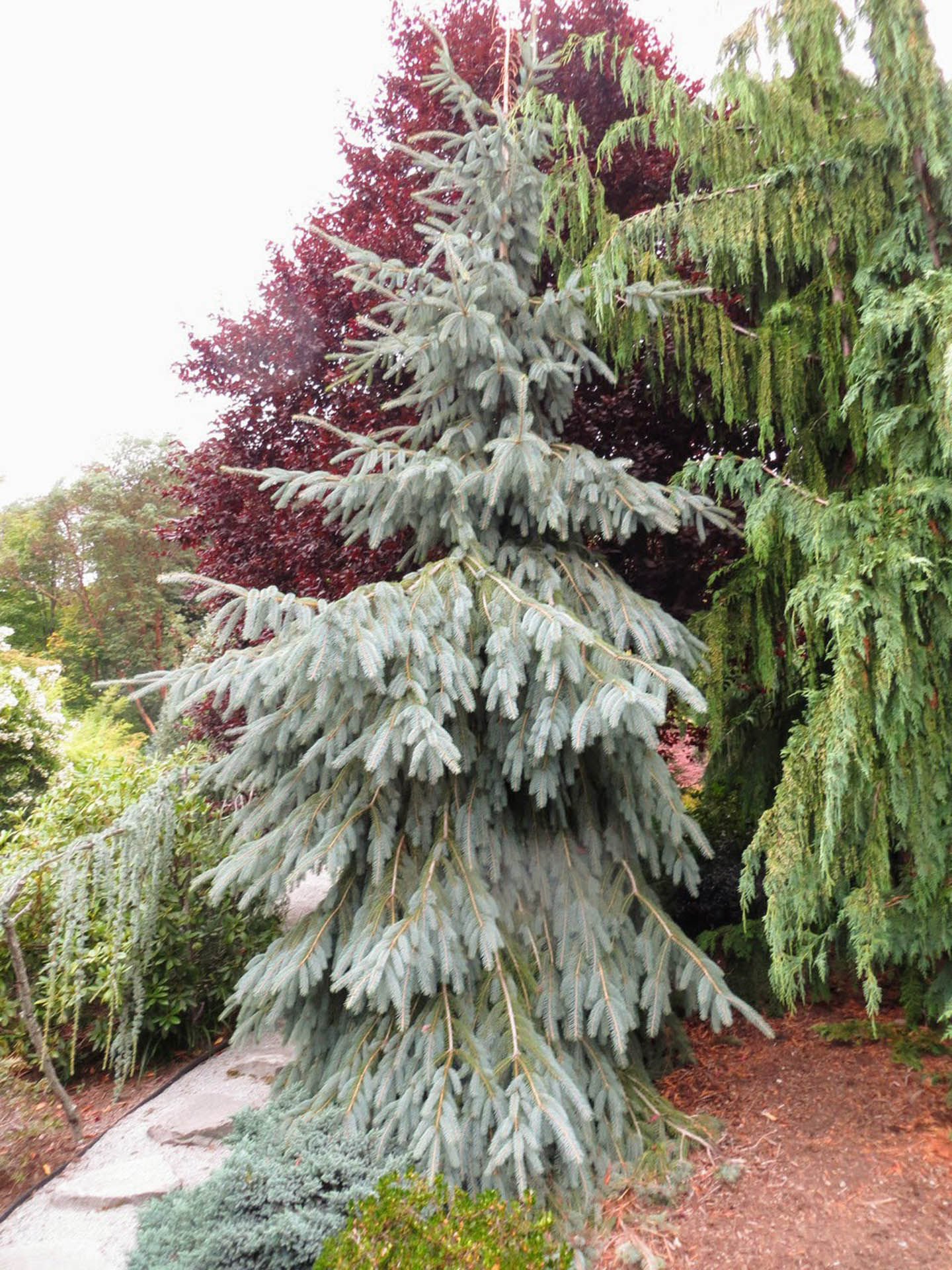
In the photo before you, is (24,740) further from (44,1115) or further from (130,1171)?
(130,1171)

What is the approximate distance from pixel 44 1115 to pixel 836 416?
5.29 metres

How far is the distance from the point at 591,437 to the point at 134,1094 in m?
4.64

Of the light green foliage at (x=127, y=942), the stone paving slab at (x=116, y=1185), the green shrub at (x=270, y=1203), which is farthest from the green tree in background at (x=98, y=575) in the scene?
the green shrub at (x=270, y=1203)

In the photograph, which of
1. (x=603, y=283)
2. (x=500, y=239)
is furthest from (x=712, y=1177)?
(x=500, y=239)

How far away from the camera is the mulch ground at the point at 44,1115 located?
12.1 feet

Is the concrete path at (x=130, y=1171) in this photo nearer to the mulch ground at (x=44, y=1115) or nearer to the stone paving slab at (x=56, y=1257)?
the stone paving slab at (x=56, y=1257)

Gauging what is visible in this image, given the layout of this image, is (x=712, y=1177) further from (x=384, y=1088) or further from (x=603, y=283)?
(x=603, y=283)

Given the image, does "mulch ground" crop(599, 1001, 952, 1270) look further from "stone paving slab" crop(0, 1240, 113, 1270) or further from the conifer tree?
"stone paving slab" crop(0, 1240, 113, 1270)

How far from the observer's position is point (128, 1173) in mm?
3516

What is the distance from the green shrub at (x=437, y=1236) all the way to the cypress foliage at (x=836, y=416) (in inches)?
52.2

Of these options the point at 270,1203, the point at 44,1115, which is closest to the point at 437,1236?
the point at 270,1203

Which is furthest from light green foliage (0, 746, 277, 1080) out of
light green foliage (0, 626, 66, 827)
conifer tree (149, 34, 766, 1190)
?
light green foliage (0, 626, 66, 827)

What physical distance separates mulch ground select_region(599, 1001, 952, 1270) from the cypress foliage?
15.4 inches

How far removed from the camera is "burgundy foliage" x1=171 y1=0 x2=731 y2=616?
484cm
